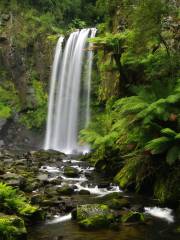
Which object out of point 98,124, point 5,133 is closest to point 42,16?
point 5,133

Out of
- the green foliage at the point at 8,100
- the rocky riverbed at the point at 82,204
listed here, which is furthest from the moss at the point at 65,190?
the green foliage at the point at 8,100

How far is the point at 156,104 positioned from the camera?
12375 millimetres

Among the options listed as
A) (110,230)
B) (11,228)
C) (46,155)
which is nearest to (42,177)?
(46,155)

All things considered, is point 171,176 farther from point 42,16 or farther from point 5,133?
point 42,16

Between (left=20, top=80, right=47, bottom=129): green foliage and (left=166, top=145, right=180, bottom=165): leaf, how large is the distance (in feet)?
59.3

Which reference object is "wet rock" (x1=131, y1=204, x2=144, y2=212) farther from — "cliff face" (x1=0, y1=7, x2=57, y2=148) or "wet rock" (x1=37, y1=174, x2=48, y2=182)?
"cliff face" (x1=0, y1=7, x2=57, y2=148)

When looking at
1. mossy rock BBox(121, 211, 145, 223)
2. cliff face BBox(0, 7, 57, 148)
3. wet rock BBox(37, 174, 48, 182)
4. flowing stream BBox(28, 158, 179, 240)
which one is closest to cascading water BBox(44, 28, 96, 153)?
cliff face BBox(0, 7, 57, 148)

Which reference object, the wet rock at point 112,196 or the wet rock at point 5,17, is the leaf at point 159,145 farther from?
the wet rock at point 5,17

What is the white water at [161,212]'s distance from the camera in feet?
36.9

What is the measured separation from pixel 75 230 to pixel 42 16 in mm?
25377

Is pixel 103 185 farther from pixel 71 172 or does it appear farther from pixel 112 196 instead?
pixel 71 172

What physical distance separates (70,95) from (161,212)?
702 inches

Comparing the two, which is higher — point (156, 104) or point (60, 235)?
point (156, 104)

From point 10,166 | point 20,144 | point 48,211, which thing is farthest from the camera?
point 20,144
